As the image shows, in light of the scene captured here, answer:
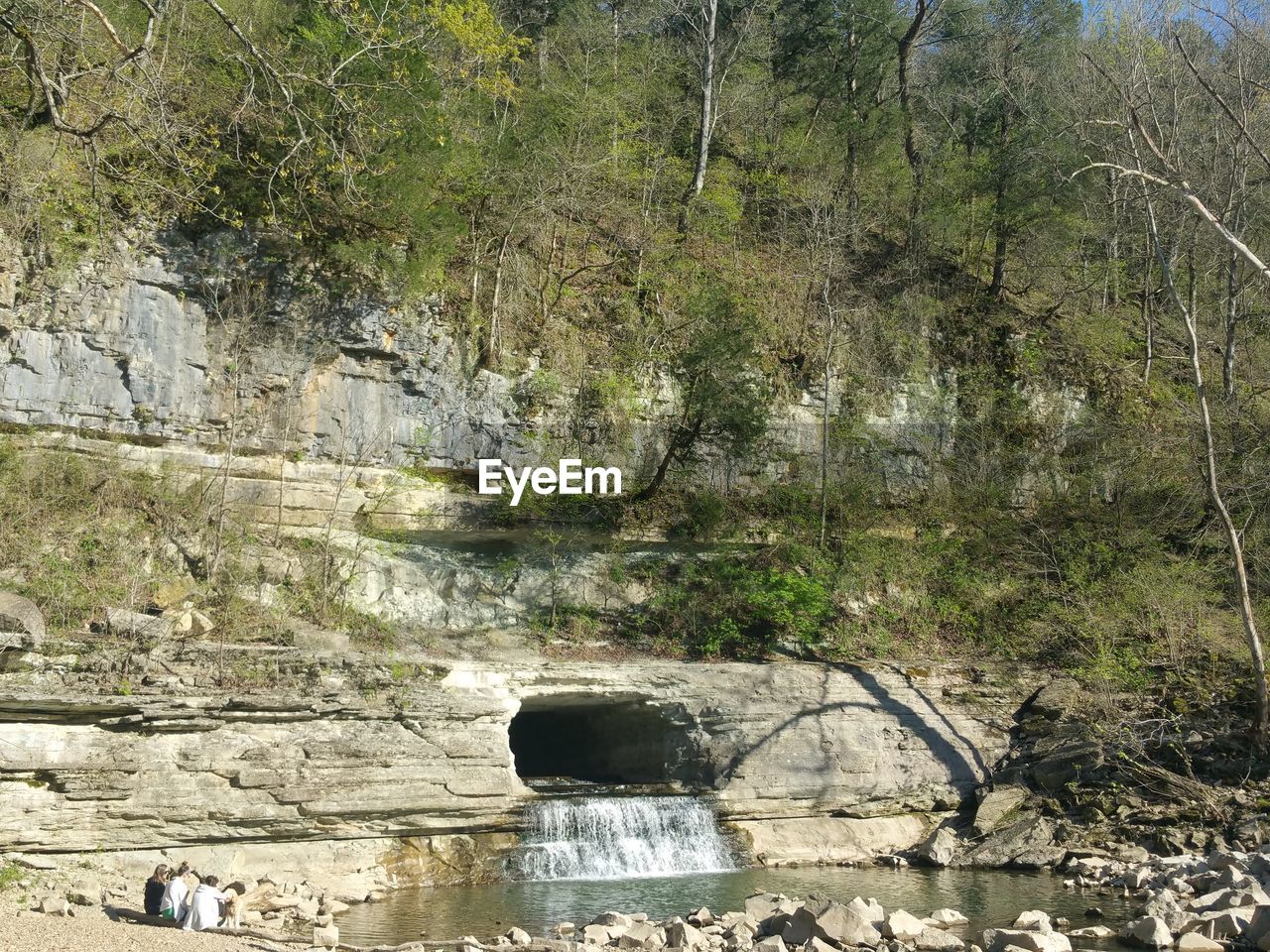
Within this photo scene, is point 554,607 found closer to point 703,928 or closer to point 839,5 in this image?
point 703,928

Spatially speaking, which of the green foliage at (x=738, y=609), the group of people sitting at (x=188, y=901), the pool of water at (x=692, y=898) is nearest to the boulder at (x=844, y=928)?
the pool of water at (x=692, y=898)

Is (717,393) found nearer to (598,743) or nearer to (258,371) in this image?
(598,743)

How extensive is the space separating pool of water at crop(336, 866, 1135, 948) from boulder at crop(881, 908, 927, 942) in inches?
26.6

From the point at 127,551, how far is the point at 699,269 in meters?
14.0

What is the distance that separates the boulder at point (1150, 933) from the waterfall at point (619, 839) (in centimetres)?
563

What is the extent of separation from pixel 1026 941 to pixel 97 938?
7.79m

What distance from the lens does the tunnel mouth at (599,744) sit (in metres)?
15.4

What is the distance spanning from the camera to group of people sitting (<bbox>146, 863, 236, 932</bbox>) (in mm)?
9797

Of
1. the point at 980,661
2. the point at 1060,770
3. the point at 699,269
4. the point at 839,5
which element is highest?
the point at 839,5

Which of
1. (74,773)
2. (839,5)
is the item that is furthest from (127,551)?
(839,5)

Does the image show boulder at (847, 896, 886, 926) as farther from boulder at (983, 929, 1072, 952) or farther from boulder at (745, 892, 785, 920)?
boulder at (983, 929, 1072, 952)

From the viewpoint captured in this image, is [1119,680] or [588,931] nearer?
[588,931]

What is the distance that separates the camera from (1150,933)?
32.2 feet

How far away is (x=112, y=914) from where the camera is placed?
33.7 ft
